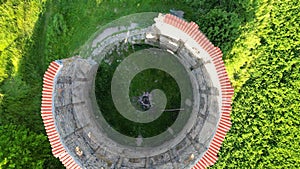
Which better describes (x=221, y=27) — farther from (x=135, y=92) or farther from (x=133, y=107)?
(x=133, y=107)

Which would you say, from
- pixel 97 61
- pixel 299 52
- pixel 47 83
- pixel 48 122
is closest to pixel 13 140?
pixel 48 122

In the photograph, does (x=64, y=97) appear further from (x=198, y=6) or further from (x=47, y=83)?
(x=198, y=6)

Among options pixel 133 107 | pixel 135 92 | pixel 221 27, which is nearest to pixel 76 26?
pixel 135 92

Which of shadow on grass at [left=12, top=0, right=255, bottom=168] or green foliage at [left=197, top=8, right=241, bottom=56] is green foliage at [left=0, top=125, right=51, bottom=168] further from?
green foliage at [left=197, top=8, right=241, bottom=56]

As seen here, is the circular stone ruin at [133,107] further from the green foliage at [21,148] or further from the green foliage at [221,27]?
the green foliage at [21,148]

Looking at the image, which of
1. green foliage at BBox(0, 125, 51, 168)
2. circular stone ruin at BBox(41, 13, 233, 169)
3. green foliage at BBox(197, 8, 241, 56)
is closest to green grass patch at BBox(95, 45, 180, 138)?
circular stone ruin at BBox(41, 13, 233, 169)

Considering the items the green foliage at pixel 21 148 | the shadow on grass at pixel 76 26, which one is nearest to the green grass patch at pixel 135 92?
the shadow on grass at pixel 76 26
